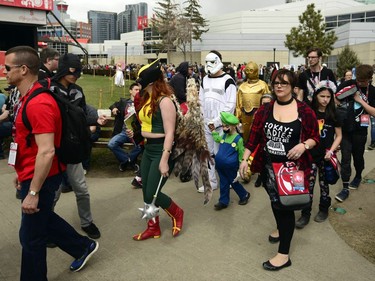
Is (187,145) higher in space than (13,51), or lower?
lower

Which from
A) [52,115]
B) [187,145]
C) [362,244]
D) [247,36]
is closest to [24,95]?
[52,115]

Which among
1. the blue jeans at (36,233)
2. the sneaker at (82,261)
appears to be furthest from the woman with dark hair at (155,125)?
the blue jeans at (36,233)

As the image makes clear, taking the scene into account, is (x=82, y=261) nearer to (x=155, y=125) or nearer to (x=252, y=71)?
(x=155, y=125)

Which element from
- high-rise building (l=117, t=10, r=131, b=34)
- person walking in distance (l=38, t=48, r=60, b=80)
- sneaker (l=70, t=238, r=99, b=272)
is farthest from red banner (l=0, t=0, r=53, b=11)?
high-rise building (l=117, t=10, r=131, b=34)

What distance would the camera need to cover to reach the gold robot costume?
19.2ft

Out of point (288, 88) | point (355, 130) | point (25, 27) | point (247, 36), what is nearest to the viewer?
Answer: point (288, 88)

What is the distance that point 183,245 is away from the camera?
151 inches

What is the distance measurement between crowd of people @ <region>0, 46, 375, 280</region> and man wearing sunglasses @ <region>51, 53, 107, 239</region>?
11 millimetres

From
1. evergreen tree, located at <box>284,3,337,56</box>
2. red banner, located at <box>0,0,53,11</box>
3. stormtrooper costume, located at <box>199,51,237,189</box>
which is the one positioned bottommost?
stormtrooper costume, located at <box>199,51,237,189</box>

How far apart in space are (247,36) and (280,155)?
68.3 metres

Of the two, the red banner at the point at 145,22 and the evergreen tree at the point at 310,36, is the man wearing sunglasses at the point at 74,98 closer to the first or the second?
the evergreen tree at the point at 310,36

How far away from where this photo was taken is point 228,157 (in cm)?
481

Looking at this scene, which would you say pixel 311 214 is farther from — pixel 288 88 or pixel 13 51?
pixel 13 51

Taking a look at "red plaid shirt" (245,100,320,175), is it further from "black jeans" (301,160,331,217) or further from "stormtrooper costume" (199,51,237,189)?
"stormtrooper costume" (199,51,237,189)
